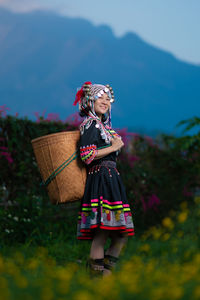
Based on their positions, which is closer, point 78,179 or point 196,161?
point 78,179

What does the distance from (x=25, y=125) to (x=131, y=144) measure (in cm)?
225

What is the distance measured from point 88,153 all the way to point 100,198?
393 millimetres

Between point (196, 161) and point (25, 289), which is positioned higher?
point (196, 161)

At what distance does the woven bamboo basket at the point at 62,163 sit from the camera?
317 cm

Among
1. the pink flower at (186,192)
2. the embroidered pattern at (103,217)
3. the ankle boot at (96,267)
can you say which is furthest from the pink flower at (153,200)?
the ankle boot at (96,267)

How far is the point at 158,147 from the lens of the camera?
23.7 ft

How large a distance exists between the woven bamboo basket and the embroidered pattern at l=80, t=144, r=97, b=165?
0.40 ft

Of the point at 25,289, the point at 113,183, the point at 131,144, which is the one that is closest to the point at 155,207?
the point at 131,144

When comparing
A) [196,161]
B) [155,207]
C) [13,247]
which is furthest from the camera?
[196,161]

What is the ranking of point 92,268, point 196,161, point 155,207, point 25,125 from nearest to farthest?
point 92,268
point 25,125
point 155,207
point 196,161

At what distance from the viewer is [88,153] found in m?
3.12

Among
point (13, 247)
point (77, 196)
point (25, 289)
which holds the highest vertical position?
point (77, 196)

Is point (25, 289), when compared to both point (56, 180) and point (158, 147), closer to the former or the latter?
point (56, 180)

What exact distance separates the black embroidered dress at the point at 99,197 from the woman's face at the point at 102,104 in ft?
0.69
